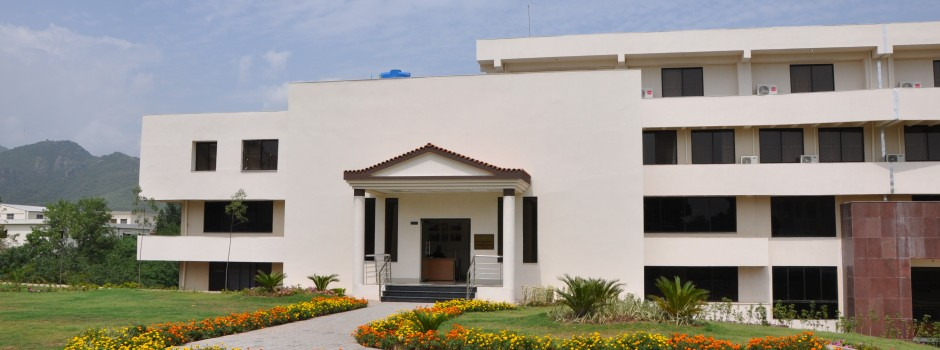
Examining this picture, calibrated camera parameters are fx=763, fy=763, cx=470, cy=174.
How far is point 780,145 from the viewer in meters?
27.1

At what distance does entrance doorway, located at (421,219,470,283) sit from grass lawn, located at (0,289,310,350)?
16.0 ft

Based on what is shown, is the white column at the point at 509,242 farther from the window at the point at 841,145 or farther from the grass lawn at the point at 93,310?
the window at the point at 841,145

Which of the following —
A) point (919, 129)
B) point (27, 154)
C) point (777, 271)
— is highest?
point (27, 154)

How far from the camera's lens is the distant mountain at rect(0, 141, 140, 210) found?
153625 millimetres

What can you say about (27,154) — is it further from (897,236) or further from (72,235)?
(897,236)

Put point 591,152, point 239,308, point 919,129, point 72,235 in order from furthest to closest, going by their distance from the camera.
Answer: point 72,235 < point 919,129 < point 591,152 < point 239,308

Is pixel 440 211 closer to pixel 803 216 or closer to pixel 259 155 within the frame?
pixel 259 155

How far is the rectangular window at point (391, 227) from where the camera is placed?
85.0ft

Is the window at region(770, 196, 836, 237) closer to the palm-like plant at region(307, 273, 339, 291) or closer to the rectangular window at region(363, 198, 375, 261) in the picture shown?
the rectangular window at region(363, 198, 375, 261)

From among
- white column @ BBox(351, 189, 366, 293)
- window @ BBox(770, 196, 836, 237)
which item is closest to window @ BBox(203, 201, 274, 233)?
white column @ BBox(351, 189, 366, 293)

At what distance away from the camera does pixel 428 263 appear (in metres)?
26.0

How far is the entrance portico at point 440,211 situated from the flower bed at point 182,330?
515 cm

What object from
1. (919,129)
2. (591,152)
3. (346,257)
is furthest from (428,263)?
(919,129)

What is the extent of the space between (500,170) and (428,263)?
478cm
